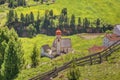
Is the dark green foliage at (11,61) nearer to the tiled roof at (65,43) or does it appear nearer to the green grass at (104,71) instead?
the green grass at (104,71)

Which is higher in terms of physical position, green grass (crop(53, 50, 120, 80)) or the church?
green grass (crop(53, 50, 120, 80))

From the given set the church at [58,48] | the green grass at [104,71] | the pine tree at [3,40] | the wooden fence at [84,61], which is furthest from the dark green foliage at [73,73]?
the church at [58,48]

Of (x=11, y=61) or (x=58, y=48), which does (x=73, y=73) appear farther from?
(x=58, y=48)

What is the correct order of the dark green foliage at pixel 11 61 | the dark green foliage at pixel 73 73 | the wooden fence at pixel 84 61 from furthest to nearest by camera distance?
the dark green foliage at pixel 11 61 < the wooden fence at pixel 84 61 < the dark green foliage at pixel 73 73

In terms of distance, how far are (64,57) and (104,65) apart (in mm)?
21877

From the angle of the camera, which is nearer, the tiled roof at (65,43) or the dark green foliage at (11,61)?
the dark green foliage at (11,61)

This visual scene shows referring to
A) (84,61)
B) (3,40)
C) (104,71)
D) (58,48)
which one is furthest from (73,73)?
(58,48)

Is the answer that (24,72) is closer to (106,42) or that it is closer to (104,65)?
(104,65)

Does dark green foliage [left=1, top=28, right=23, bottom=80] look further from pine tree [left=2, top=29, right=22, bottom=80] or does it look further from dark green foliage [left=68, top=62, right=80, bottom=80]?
dark green foliage [left=68, top=62, right=80, bottom=80]

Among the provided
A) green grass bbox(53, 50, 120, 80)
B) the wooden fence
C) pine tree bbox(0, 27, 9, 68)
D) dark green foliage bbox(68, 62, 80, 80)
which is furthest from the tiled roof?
dark green foliage bbox(68, 62, 80, 80)

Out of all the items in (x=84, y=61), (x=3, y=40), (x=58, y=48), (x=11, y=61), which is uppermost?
(x=3, y=40)

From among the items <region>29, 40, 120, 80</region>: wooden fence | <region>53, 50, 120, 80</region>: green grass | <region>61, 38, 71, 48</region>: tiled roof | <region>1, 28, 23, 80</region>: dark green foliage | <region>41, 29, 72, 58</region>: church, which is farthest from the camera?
<region>61, 38, 71, 48</region>: tiled roof

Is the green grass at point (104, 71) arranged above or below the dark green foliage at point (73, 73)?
below

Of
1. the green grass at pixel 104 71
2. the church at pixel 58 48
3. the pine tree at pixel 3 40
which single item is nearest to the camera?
the green grass at pixel 104 71
